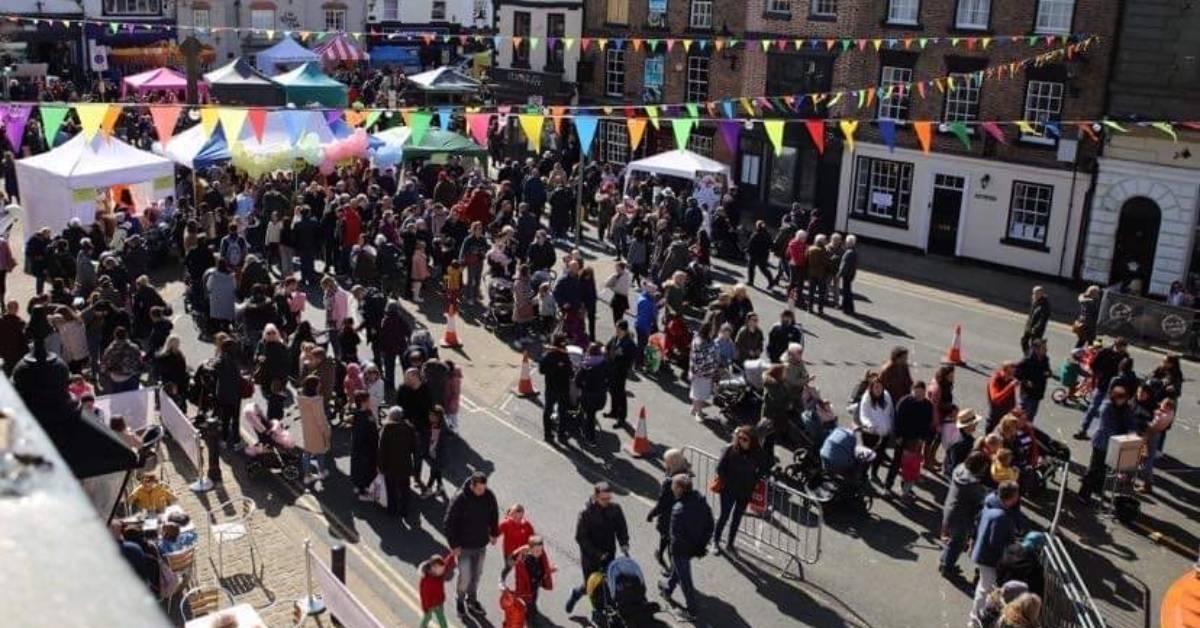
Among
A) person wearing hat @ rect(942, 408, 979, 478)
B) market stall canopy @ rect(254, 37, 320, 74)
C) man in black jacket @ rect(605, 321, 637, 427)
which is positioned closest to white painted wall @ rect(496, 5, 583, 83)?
market stall canopy @ rect(254, 37, 320, 74)

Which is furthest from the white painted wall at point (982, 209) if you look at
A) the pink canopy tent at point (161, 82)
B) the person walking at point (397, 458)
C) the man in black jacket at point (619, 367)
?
the pink canopy tent at point (161, 82)

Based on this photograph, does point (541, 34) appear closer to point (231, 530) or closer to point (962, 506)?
point (231, 530)

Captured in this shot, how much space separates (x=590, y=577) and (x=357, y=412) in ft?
12.6

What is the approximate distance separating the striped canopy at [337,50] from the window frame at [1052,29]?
33.7 meters

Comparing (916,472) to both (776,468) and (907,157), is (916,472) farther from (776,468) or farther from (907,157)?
(907,157)

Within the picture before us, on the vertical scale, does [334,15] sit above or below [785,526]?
above

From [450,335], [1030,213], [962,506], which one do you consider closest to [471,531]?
[962,506]

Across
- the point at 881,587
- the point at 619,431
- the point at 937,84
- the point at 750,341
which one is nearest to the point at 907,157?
the point at 937,84

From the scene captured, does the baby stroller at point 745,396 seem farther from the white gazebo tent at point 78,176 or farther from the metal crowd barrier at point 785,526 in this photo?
the white gazebo tent at point 78,176

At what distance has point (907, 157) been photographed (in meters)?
29.5

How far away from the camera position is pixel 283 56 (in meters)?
47.7

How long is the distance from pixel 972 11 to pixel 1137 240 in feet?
22.8

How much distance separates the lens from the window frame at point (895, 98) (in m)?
29.1

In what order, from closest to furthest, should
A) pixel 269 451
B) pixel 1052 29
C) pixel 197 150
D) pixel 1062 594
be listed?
pixel 1062 594 → pixel 269 451 → pixel 197 150 → pixel 1052 29
